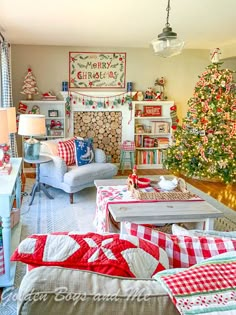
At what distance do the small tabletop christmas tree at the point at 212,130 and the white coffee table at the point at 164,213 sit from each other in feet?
7.85

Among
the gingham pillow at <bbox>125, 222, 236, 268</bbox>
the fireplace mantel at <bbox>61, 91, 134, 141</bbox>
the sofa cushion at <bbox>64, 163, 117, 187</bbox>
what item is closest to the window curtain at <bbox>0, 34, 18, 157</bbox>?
the sofa cushion at <bbox>64, 163, 117, 187</bbox>

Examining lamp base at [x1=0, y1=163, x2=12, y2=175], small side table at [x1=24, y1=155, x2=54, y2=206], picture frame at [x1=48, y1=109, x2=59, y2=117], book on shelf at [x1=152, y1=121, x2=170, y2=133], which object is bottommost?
small side table at [x1=24, y1=155, x2=54, y2=206]

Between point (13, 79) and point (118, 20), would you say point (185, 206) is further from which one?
point (13, 79)

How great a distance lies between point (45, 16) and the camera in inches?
158

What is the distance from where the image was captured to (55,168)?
15.3ft

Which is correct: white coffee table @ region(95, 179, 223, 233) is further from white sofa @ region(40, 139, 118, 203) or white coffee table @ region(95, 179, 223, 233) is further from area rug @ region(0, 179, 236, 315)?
white sofa @ region(40, 139, 118, 203)

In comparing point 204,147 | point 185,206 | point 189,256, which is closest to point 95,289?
point 189,256

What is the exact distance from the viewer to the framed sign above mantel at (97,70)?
6582 millimetres

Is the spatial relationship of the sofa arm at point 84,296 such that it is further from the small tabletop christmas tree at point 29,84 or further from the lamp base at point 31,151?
the small tabletop christmas tree at point 29,84

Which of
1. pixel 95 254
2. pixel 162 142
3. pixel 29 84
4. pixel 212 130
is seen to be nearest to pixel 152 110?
pixel 162 142

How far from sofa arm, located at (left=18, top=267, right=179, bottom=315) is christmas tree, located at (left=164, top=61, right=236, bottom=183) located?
15.0 feet

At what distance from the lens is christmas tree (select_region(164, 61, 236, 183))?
5.21 m

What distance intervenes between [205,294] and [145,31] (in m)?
4.58

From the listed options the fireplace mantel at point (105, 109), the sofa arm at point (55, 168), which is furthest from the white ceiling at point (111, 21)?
the sofa arm at point (55, 168)
